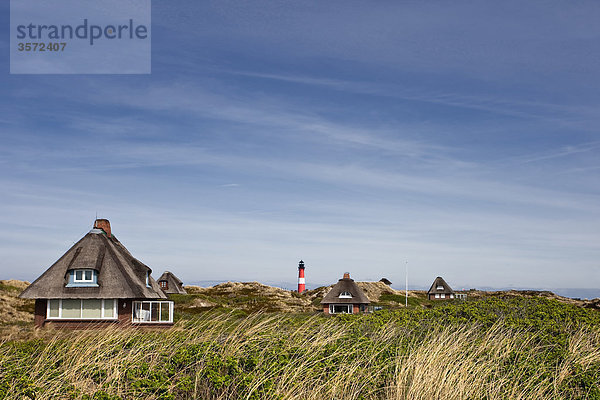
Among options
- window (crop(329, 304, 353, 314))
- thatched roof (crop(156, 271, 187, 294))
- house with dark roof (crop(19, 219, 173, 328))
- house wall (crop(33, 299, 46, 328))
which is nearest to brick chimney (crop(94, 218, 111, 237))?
house with dark roof (crop(19, 219, 173, 328))

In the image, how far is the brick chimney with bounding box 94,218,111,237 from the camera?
34.7 metres

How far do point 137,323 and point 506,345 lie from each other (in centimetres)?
2422

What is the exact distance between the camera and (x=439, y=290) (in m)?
85.6

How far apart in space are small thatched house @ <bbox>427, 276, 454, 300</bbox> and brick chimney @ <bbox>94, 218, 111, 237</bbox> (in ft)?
203

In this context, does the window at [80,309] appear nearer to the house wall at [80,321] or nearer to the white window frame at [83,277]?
the house wall at [80,321]

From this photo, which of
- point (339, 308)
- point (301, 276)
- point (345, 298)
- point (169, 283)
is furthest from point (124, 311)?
point (301, 276)

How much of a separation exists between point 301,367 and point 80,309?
1018 inches

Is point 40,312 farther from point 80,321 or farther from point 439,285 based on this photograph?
point 439,285

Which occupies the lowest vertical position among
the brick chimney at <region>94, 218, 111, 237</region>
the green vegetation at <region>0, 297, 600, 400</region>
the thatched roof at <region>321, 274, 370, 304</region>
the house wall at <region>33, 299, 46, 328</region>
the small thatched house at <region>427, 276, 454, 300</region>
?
the small thatched house at <region>427, 276, 454, 300</region>

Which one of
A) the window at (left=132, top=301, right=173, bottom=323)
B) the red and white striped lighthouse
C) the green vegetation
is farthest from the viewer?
the red and white striped lighthouse

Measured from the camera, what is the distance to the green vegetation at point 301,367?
28.4ft

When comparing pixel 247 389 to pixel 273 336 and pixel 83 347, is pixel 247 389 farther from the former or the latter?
pixel 83 347

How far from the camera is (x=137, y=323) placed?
1225 inches

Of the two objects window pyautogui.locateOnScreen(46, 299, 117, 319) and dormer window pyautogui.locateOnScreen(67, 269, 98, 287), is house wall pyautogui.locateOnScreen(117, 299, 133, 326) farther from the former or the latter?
dormer window pyautogui.locateOnScreen(67, 269, 98, 287)
